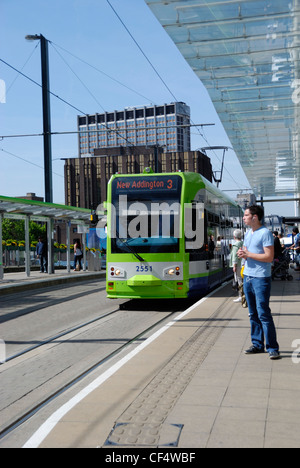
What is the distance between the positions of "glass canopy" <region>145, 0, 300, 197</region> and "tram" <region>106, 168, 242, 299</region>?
3759 mm

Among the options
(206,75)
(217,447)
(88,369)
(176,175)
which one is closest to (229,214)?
(206,75)

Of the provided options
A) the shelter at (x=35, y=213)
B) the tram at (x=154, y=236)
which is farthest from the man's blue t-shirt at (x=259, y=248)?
the shelter at (x=35, y=213)

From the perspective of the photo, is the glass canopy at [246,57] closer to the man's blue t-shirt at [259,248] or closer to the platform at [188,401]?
the man's blue t-shirt at [259,248]

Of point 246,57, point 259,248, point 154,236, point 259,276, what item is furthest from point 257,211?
point 246,57

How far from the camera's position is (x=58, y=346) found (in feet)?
28.0

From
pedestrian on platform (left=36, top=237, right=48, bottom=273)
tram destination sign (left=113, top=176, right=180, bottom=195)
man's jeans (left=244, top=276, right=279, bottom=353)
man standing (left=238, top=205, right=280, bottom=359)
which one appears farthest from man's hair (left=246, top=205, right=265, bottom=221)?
pedestrian on platform (left=36, top=237, right=48, bottom=273)

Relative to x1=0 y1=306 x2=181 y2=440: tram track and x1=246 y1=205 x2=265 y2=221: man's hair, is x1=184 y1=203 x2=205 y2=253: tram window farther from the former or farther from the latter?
x1=246 y1=205 x2=265 y2=221: man's hair

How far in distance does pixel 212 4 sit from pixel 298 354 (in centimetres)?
905

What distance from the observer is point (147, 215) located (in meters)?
13.0

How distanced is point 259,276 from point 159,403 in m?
2.21

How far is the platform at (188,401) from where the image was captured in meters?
4.02

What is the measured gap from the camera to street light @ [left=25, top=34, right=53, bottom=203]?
22312 millimetres

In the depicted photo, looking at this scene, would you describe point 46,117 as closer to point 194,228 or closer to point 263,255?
point 194,228
